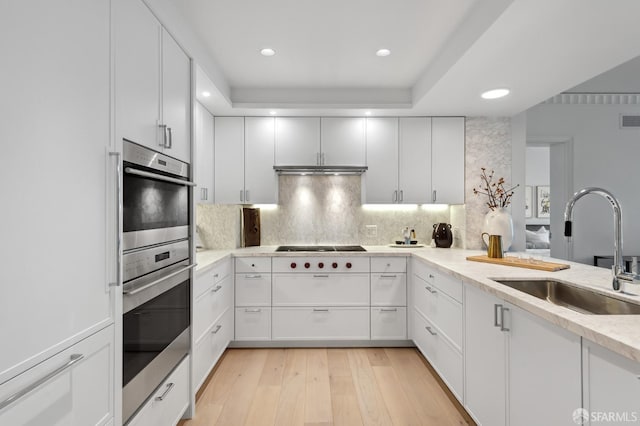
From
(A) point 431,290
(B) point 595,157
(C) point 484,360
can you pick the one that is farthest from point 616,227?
(B) point 595,157

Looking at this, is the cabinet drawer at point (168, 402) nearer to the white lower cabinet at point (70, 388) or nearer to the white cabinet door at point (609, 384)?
the white lower cabinet at point (70, 388)

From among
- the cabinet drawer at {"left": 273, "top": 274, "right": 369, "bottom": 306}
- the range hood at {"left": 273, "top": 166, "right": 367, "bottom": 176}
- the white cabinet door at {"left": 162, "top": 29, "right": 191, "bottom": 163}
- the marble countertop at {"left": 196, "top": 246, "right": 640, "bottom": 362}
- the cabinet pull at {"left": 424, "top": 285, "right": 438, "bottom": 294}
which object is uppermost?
the white cabinet door at {"left": 162, "top": 29, "right": 191, "bottom": 163}

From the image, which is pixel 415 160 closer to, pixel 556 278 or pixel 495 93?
pixel 495 93

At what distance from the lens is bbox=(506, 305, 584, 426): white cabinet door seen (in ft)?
4.05

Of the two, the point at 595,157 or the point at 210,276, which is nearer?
the point at 210,276

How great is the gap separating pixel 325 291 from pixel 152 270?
1.93 metres

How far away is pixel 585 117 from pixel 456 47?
3.51 meters

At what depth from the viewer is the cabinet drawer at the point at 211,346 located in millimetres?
2400

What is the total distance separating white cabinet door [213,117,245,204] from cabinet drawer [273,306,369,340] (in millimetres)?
1261

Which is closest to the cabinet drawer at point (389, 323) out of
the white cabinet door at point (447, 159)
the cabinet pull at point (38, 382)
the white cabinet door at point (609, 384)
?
the white cabinet door at point (447, 159)

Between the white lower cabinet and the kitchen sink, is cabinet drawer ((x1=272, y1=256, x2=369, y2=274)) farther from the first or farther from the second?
the white lower cabinet

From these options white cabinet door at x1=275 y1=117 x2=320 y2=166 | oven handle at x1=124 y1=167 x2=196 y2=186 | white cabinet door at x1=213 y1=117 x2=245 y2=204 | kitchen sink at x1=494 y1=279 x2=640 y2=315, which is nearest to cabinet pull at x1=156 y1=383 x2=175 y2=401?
oven handle at x1=124 y1=167 x2=196 y2=186

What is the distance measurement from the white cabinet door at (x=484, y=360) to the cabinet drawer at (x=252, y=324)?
6.10 feet

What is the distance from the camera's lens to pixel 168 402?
1.86m
